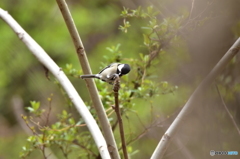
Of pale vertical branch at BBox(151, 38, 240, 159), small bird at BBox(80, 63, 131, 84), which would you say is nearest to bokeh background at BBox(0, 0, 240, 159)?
pale vertical branch at BBox(151, 38, 240, 159)

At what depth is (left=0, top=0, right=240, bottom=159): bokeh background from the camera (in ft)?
1.97

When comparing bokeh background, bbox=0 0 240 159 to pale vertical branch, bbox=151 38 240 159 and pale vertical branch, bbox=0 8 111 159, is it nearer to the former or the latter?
pale vertical branch, bbox=151 38 240 159

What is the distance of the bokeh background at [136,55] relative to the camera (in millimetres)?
600

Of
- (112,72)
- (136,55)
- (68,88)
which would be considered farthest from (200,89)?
(136,55)

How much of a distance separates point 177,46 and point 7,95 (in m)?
1.17

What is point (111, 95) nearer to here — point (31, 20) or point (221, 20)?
point (221, 20)

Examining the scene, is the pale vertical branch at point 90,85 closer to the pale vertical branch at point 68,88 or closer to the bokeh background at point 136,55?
the pale vertical branch at point 68,88

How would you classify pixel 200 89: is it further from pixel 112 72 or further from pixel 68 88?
pixel 68 88

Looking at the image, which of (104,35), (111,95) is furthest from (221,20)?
(104,35)

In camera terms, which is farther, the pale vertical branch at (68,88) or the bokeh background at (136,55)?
the pale vertical branch at (68,88)

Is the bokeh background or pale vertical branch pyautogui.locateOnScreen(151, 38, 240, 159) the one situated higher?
the bokeh background

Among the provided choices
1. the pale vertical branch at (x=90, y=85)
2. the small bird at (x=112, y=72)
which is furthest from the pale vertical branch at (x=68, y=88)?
the small bird at (x=112, y=72)

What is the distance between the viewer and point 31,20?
1.78 m

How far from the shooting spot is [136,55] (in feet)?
5.22
